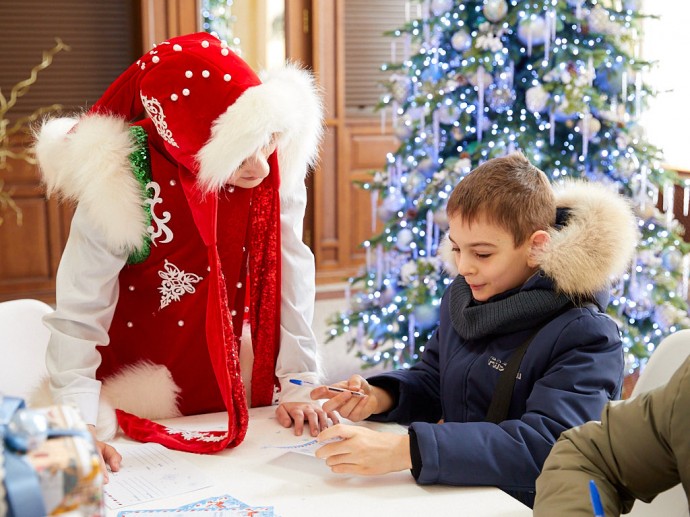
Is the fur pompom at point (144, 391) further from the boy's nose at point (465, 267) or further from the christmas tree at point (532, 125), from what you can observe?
the christmas tree at point (532, 125)

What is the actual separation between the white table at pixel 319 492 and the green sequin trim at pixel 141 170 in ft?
1.36

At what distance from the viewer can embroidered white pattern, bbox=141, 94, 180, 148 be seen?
159cm

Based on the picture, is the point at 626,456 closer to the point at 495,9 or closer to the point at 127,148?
the point at 127,148

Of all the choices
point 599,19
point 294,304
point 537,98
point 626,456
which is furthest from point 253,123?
point 599,19

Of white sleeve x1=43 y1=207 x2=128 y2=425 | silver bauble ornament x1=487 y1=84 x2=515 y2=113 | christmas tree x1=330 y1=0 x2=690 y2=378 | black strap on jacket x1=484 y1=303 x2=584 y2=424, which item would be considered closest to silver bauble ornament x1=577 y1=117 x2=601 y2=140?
christmas tree x1=330 y1=0 x2=690 y2=378

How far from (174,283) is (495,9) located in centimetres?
225

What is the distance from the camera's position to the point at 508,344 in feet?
5.02

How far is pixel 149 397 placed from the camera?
168 cm

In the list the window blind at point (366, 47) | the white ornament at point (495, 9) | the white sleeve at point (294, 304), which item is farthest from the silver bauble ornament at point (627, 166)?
the window blind at point (366, 47)

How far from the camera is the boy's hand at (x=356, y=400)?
5.34 feet

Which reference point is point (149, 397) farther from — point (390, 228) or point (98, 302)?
point (390, 228)

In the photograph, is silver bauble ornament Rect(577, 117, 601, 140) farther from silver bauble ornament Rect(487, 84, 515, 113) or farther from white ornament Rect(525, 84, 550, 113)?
silver bauble ornament Rect(487, 84, 515, 113)

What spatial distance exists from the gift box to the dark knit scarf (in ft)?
2.98

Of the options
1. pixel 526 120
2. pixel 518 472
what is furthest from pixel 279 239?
pixel 526 120
